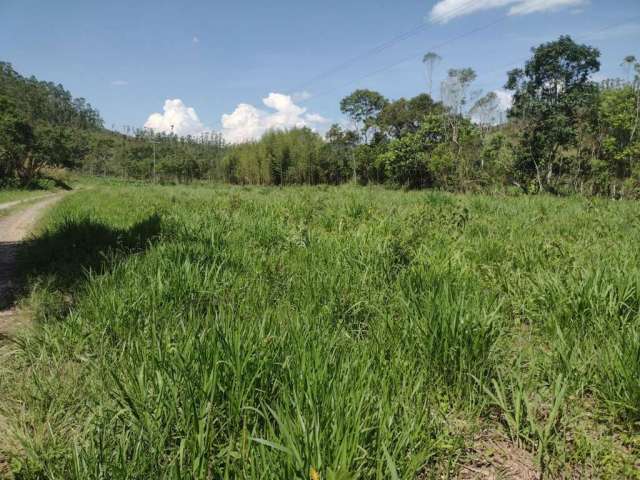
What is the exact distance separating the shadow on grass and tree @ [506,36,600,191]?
30.7 meters

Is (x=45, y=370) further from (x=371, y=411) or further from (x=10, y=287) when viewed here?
(x=10, y=287)

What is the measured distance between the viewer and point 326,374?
1668mm

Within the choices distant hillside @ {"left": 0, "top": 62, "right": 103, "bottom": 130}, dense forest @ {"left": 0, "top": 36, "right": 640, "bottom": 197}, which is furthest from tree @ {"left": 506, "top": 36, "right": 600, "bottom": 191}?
distant hillside @ {"left": 0, "top": 62, "right": 103, "bottom": 130}

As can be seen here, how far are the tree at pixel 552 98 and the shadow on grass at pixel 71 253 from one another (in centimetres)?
3071

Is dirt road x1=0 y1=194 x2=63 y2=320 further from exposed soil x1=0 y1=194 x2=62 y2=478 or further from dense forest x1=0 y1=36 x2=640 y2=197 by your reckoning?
dense forest x1=0 y1=36 x2=640 y2=197

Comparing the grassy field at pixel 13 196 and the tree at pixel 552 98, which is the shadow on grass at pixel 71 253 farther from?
the tree at pixel 552 98

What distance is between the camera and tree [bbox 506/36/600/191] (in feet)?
94.7

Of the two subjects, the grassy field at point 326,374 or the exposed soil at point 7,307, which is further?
the exposed soil at point 7,307

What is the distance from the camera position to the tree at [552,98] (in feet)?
94.7

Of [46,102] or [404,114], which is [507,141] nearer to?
[404,114]

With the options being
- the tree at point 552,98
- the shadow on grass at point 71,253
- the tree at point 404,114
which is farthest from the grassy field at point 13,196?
the tree at point 404,114

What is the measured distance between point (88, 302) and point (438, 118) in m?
49.4

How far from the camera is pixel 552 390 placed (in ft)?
6.80

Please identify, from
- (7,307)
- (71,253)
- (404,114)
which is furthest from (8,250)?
(404,114)
